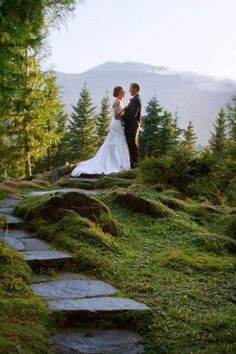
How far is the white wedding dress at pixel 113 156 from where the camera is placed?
530 inches

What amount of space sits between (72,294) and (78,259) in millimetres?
833

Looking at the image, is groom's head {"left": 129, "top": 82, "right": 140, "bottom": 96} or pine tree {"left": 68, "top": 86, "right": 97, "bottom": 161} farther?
pine tree {"left": 68, "top": 86, "right": 97, "bottom": 161}

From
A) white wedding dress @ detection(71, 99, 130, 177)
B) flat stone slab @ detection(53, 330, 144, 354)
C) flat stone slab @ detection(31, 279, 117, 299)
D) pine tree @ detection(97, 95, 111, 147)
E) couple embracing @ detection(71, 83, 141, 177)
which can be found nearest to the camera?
flat stone slab @ detection(53, 330, 144, 354)

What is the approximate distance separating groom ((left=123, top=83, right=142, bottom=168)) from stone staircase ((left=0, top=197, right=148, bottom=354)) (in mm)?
9093

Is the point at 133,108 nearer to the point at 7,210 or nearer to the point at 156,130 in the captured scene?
the point at 7,210

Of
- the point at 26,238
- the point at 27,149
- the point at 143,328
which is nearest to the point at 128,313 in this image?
the point at 143,328

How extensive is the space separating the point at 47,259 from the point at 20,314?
4.16ft

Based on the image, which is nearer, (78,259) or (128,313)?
(128,313)

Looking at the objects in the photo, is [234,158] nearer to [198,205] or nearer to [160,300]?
[160,300]

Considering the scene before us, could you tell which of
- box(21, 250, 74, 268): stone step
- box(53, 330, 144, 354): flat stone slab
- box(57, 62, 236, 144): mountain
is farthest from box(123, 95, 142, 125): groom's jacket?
box(57, 62, 236, 144): mountain

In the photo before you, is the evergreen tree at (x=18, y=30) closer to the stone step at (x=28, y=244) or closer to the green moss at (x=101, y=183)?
the stone step at (x=28, y=244)

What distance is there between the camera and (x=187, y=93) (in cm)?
16125

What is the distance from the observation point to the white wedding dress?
13458mm

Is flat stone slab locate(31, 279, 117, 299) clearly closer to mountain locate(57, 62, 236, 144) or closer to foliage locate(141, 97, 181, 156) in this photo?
foliage locate(141, 97, 181, 156)
